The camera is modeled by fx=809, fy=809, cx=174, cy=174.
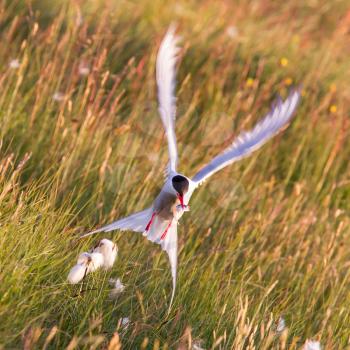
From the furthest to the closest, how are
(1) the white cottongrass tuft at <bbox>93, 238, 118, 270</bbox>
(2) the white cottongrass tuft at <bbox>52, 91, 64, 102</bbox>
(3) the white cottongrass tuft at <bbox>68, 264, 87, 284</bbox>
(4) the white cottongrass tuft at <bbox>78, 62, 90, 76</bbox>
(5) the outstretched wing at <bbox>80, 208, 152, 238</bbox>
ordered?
1. (4) the white cottongrass tuft at <bbox>78, 62, 90, 76</bbox>
2. (2) the white cottongrass tuft at <bbox>52, 91, 64, 102</bbox>
3. (5) the outstretched wing at <bbox>80, 208, 152, 238</bbox>
4. (1) the white cottongrass tuft at <bbox>93, 238, 118, 270</bbox>
5. (3) the white cottongrass tuft at <bbox>68, 264, 87, 284</bbox>

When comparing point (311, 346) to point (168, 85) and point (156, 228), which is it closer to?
point (156, 228)

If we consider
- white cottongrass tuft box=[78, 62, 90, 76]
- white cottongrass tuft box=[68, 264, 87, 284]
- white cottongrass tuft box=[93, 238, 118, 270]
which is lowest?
white cottongrass tuft box=[68, 264, 87, 284]

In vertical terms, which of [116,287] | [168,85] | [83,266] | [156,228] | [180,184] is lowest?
[116,287]

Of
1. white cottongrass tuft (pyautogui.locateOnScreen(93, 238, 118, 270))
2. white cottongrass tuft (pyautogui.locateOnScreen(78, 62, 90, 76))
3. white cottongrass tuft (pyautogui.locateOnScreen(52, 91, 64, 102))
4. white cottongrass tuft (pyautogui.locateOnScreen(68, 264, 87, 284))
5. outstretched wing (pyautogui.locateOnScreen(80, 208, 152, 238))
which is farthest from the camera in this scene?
white cottongrass tuft (pyautogui.locateOnScreen(78, 62, 90, 76))

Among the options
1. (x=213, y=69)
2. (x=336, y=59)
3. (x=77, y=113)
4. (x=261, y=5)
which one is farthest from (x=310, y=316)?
(x=261, y=5)

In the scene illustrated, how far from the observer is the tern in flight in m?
3.11

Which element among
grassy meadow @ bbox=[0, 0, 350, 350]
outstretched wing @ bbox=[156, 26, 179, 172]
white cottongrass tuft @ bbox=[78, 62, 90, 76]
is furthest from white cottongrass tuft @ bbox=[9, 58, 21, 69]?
outstretched wing @ bbox=[156, 26, 179, 172]

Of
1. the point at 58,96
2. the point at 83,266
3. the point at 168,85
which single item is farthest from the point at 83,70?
the point at 83,266

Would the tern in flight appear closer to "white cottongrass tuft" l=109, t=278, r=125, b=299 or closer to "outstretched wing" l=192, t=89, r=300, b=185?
"outstretched wing" l=192, t=89, r=300, b=185

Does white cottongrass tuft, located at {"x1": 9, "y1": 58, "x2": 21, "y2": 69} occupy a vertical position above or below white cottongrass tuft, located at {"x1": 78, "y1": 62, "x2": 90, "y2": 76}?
below

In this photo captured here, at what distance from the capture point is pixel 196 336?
120 inches

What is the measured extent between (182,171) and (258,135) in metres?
1.43

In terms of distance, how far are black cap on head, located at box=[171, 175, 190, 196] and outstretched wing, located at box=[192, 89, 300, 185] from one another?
0.15 meters

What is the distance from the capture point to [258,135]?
10.5 ft
